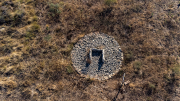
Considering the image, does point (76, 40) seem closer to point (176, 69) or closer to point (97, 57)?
point (97, 57)


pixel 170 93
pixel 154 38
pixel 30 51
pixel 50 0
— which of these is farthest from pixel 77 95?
pixel 50 0

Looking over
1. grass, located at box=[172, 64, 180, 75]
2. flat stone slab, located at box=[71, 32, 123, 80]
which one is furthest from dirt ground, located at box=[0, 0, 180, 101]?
flat stone slab, located at box=[71, 32, 123, 80]

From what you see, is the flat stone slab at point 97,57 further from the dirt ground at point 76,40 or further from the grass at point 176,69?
the grass at point 176,69

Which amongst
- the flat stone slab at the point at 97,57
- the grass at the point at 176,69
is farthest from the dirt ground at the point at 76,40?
the flat stone slab at the point at 97,57

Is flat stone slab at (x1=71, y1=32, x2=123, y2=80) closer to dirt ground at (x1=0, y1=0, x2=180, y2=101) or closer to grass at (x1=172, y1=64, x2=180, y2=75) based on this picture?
dirt ground at (x1=0, y1=0, x2=180, y2=101)

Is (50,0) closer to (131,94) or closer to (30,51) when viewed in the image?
(30,51)

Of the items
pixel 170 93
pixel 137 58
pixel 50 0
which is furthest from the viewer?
pixel 50 0
